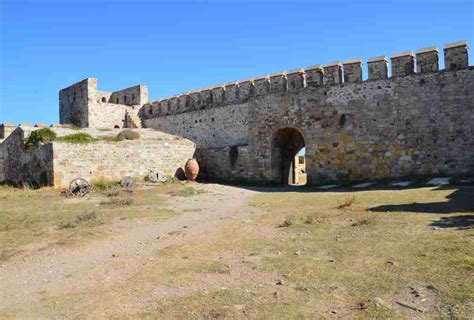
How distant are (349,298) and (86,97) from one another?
26.5m

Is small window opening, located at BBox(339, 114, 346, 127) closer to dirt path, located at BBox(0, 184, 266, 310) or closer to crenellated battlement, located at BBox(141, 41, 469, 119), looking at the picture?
crenellated battlement, located at BBox(141, 41, 469, 119)

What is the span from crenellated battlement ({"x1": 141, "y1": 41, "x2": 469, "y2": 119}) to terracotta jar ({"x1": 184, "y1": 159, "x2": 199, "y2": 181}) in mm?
3547

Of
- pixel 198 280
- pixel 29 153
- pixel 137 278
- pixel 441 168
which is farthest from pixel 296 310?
pixel 29 153

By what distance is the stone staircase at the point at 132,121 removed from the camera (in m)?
28.0

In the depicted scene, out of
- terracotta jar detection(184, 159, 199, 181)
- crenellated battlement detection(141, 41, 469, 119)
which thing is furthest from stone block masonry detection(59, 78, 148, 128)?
terracotta jar detection(184, 159, 199, 181)

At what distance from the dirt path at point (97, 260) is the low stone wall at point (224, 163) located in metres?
10.2

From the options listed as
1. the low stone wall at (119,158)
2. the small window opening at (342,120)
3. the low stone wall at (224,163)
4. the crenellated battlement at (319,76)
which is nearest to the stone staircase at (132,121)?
the crenellated battlement at (319,76)

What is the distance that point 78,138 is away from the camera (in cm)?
1930

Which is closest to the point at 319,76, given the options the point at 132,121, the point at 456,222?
the point at 456,222

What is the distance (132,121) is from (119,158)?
822 cm

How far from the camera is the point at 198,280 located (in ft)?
17.9

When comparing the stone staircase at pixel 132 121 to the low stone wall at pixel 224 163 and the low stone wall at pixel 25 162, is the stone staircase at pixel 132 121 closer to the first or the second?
the low stone wall at pixel 224 163

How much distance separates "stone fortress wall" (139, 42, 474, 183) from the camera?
15.6 m

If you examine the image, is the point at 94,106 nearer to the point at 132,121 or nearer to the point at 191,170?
the point at 132,121
